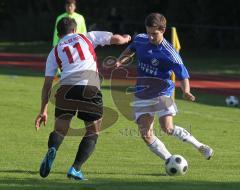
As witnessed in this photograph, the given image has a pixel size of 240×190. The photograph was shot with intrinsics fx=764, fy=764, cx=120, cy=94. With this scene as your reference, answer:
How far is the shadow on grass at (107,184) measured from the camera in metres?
8.51

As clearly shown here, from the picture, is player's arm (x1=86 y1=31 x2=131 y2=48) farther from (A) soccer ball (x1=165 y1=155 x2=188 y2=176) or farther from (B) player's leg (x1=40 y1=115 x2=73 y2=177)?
(A) soccer ball (x1=165 y1=155 x2=188 y2=176)

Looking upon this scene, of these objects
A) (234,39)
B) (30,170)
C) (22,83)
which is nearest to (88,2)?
(234,39)

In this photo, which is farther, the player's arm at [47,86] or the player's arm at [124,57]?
the player's arm at [124,57]

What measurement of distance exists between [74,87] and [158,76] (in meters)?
1.31

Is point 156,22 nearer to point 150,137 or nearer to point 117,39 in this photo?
point 117,39

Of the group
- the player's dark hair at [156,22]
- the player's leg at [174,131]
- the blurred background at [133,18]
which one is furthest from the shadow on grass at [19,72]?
the player's dark hair at [156,22]

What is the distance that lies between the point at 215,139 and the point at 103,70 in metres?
15.7

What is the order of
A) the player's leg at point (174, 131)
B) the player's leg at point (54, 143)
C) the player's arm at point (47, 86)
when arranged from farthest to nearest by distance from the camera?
the player's leg at point (174, 131), the player's arm at point (47, 86), the player's leg at point (54, 143)

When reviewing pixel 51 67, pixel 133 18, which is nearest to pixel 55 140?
pixel 51 67

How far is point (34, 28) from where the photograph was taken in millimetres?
55875

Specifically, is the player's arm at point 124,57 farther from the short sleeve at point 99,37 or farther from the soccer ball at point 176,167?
the soccer ball at point 176,167

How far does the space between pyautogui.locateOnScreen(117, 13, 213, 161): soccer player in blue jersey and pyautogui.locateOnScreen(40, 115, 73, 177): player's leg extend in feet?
3.89

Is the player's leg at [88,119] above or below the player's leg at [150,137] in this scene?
above

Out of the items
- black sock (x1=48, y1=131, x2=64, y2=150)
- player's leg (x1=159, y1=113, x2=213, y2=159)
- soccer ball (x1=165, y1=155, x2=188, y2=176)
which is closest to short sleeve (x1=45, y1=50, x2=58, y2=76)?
black sock (x1=48, y1=131, x2=64, y2=150)
